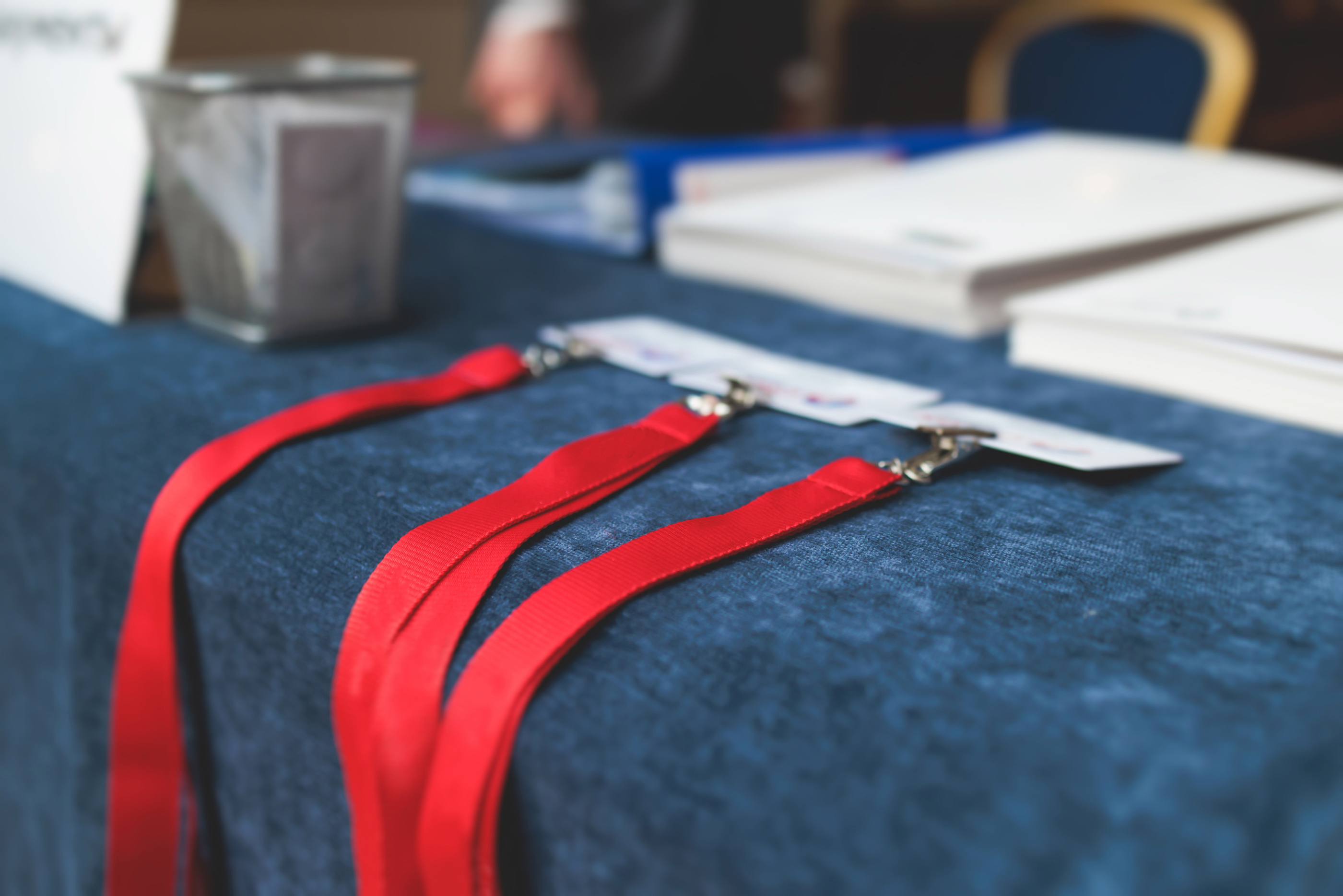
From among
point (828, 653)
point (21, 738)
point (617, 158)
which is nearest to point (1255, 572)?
point (828, 653)

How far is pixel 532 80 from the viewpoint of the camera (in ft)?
5.57

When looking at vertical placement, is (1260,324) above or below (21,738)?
above

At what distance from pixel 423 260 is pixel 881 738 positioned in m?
0.67

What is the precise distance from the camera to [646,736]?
27 centimetres

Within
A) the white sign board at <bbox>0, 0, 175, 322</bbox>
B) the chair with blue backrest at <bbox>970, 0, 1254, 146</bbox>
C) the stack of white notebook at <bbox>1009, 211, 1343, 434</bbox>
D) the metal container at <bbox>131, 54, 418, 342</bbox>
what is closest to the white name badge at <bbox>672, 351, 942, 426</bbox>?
the stack of white notebook at <bbox>1009, 211, 1343, 434</bbox>

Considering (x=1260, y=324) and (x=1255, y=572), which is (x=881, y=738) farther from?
(x=1260, y=324)

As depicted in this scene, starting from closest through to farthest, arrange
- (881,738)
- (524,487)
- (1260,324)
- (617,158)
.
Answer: (881,738) < (524,487) < (1260,324) < (617,158)

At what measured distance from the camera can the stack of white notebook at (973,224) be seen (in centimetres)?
66

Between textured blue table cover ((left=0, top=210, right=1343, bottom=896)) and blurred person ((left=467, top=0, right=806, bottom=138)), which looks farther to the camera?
blurred person ((left=467, top=0, right=806, bottom=138))

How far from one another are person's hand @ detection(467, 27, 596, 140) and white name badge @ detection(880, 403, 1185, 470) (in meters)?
1.29

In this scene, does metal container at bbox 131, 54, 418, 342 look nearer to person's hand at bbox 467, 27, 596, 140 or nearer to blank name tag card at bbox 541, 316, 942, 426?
blank name tag card at bbox 541, 316, 942, 426

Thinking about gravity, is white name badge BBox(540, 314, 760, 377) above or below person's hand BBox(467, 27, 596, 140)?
below

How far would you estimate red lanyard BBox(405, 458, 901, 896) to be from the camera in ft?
0.89

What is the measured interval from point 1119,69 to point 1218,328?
119 centimetres
